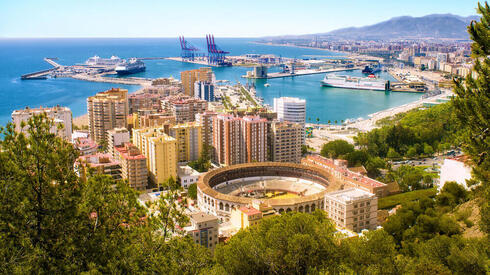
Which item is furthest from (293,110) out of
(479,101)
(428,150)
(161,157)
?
(479,101)

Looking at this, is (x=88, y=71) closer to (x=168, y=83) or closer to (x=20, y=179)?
(x=168, y=83)

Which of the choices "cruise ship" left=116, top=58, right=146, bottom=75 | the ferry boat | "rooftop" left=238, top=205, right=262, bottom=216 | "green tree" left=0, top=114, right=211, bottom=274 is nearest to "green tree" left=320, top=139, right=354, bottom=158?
"rooftop" left=238, top=205, right=262, bottom=216

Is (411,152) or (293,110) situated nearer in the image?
(411,152)

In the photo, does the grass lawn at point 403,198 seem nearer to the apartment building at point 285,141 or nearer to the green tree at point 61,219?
the apartment building at point 285,141

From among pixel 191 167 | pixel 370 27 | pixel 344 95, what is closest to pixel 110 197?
pixel 191 167

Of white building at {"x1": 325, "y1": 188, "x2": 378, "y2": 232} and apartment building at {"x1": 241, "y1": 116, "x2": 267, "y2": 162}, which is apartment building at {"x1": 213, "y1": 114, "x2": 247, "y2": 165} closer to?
apartment building at {"x1": 241, "y1": 116, "x2": 267, "y2": 162}

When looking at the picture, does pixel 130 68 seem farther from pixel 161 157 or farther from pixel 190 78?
pixel 161 157
